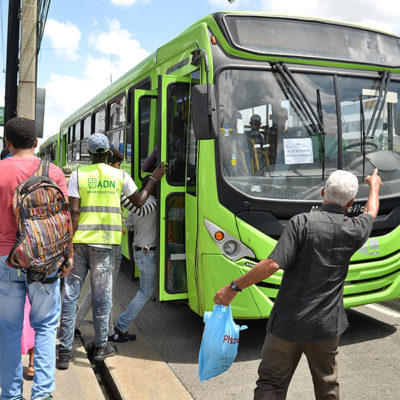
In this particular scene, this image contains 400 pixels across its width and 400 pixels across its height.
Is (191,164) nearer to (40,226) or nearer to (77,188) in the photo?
(77,188)

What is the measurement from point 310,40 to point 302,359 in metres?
3.04

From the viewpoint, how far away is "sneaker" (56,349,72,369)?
418cm

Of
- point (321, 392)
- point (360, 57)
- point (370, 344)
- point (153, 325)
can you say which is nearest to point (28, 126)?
point (321, 392)

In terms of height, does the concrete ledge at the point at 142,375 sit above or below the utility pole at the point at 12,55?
below

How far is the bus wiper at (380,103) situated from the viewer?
192 inches

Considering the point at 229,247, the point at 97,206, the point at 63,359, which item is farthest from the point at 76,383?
the point at 229,247

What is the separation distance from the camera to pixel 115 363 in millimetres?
4371

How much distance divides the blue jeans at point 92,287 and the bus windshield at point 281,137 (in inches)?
52.2

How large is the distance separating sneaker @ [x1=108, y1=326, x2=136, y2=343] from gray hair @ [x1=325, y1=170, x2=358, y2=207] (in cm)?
291

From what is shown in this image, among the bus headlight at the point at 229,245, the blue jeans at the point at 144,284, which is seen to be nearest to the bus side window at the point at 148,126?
the blue jeans at the point at 144,284

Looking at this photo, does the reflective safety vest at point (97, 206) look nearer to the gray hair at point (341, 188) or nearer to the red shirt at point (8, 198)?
the red shirt at point (8, 198)

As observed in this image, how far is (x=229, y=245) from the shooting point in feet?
14.4

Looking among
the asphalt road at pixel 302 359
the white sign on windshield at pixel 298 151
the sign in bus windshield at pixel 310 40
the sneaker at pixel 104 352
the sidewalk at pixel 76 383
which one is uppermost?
the sign in bus windshield at pixel 310 40

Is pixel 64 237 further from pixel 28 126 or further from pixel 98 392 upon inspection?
pixel 98 392
